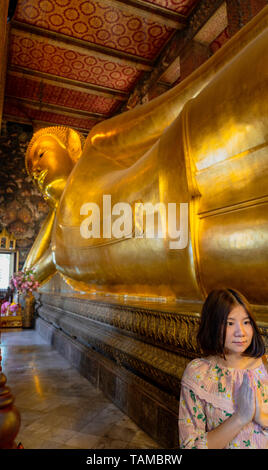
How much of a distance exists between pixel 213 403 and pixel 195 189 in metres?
0.66

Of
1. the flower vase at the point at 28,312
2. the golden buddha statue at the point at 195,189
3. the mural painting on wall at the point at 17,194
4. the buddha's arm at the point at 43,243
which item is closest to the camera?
the golden buddha statue at the point at 195,189

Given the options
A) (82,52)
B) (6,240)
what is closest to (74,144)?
(82,52)

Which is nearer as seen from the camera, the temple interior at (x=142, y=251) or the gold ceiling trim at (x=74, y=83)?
the temple interior at (x=142, y=251)

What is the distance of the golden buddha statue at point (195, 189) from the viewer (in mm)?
841

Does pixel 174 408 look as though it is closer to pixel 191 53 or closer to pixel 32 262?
pixel 32 262

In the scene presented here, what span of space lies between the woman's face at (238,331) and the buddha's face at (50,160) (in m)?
2.86

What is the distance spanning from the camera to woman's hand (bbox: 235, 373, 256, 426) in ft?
1.58

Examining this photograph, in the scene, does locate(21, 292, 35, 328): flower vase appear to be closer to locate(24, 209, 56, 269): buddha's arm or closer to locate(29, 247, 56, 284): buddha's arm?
locate(29, 247, 56, 284): buddha's arm

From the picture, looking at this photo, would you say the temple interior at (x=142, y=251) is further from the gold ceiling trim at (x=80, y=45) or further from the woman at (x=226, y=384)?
the gold ceiling trim at (x=80, y=45)

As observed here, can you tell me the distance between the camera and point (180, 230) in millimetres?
1073

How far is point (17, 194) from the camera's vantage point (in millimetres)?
7902

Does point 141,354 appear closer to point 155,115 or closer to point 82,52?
point 155,115

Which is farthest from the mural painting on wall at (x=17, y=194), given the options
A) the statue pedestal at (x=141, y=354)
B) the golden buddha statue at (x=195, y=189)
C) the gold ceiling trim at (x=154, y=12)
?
the statue pedestal at (x=141, y=354)

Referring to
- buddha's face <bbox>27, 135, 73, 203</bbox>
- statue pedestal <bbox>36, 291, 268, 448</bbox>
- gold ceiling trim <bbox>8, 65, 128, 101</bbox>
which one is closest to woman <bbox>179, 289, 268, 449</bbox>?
statue pedestal <bbox>36, 291, 268, 448</bbox>
